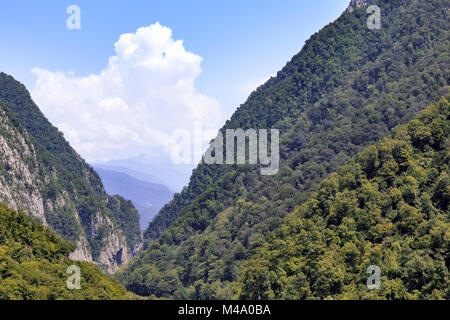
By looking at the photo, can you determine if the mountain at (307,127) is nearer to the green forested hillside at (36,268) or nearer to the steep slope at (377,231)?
the steep slope at (377,231)

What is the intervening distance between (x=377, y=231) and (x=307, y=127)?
3698 inches

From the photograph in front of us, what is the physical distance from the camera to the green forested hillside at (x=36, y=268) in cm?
4859

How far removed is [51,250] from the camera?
63.9 metres

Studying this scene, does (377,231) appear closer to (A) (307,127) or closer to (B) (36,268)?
(B) (36,268)

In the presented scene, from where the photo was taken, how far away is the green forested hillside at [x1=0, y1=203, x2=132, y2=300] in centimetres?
4859

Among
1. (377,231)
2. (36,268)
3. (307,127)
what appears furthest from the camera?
(307,127)

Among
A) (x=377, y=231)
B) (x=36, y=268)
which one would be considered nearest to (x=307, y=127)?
(x=377, y=231)

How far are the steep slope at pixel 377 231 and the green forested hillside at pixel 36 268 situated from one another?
19.9 metres

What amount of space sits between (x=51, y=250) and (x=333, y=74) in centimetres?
12799

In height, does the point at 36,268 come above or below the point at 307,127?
below

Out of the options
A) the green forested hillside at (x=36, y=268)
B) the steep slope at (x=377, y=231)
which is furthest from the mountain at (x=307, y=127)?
the green forested hillside at (x=36, y=268)

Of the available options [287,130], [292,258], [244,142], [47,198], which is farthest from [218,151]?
[292,258]

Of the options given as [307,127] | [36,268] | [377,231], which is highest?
[307,127]

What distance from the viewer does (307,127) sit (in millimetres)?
157625
